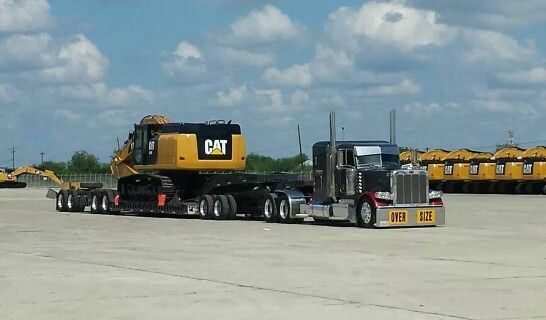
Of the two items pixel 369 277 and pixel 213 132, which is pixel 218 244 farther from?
pixel 213 132

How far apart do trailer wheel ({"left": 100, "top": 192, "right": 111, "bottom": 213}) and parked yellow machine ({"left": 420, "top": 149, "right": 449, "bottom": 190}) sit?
37.2 metres

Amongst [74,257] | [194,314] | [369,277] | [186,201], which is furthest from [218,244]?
[186,201]

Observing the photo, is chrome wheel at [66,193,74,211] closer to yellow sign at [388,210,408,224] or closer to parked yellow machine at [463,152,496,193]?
yellow sign at [388,210,408,224]

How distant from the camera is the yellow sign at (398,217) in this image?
98.6 feet

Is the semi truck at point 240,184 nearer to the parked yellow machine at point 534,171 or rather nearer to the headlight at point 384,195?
the headlight at point 384,195

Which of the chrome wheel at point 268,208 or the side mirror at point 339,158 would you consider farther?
the chrome wheel at point 268,208

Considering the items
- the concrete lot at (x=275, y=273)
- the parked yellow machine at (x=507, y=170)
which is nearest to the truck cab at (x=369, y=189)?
the concrete lot at (x=275, y=273)

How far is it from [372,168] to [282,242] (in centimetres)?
766

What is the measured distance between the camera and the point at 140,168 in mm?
41000

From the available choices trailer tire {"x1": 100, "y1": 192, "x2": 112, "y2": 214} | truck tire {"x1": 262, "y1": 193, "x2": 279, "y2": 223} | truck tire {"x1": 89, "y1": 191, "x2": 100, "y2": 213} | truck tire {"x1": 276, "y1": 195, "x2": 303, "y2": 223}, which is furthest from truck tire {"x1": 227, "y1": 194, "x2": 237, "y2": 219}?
truck tire {"x1": 89, "y1": 191, "x2": 100, "y2": 213}

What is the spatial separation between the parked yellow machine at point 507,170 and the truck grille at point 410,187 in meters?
40.1

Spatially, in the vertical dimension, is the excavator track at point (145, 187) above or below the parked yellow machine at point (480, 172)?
below

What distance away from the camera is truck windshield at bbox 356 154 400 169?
31.6m

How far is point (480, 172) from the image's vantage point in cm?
7294
